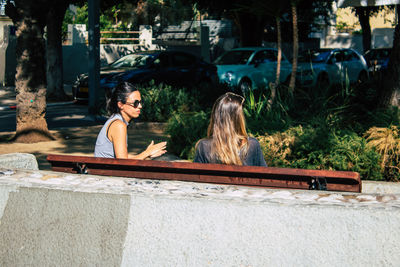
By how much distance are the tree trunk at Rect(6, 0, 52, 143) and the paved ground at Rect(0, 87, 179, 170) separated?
1.13 ft

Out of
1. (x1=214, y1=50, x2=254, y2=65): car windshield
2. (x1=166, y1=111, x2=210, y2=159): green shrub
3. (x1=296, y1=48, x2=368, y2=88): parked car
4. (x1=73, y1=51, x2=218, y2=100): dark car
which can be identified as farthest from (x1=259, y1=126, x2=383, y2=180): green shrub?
(x1=296, y1=48, x2=368, y2=88): parked car

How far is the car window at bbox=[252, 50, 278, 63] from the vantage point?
18019mm

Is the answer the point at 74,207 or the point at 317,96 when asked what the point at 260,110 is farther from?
the point at 74,207

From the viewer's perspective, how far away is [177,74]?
658 inches

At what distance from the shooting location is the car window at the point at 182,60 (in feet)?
56.0

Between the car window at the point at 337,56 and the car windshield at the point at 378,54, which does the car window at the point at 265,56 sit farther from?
the car windshield at the point at 378,54

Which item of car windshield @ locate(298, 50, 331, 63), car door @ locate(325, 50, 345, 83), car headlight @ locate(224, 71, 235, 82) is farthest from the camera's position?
car windshield @ locate(298, 50, 331, 63)

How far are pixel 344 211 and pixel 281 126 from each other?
4.60 m

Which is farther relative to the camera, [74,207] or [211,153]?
[211,153]

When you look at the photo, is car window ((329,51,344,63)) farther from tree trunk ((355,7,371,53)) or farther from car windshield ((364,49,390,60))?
tree trunk ((355,7,371,53))

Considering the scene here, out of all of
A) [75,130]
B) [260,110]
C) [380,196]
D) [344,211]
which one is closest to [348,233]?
[344,211]

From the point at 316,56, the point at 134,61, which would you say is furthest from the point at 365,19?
the point at 134,61

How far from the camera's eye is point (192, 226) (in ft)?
9.71

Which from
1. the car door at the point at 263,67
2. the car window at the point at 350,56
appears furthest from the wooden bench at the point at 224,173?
the car window at the point at 350,56
